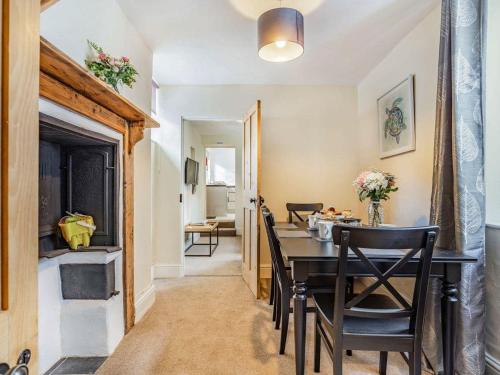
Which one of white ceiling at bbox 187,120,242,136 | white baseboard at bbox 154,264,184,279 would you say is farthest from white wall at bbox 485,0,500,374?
white ceiling at bbox 187,120,242,136

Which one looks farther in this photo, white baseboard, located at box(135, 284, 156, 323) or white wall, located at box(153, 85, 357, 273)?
white wall, located at box(153, 85, 357, 273)

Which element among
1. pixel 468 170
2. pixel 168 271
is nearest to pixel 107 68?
pixel 468 170

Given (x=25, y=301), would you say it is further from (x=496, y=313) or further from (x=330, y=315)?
(x=496, y=313)

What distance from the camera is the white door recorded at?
2.89 m

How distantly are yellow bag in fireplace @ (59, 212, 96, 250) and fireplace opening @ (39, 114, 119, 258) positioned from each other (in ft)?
0.18

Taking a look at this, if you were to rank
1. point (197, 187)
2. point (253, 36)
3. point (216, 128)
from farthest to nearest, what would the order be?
point (197, 187)
point (216, 128)
point (253, 36)

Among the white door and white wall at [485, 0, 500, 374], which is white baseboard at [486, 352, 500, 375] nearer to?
white wall at [485, 0, 500, 374]

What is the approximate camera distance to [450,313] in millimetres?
1448

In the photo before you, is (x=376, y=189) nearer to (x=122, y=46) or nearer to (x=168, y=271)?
(x=122, y=46)

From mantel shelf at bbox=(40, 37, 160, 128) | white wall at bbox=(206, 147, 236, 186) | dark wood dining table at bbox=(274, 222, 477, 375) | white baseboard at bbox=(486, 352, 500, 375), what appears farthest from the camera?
white wall at bbox=(206, 147, 236, 186)

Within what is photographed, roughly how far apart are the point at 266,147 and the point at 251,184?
0.75 m

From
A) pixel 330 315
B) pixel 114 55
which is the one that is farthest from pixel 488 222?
pixel 114 55

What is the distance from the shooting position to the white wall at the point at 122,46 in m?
1.50

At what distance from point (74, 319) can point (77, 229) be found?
596 millimetres
